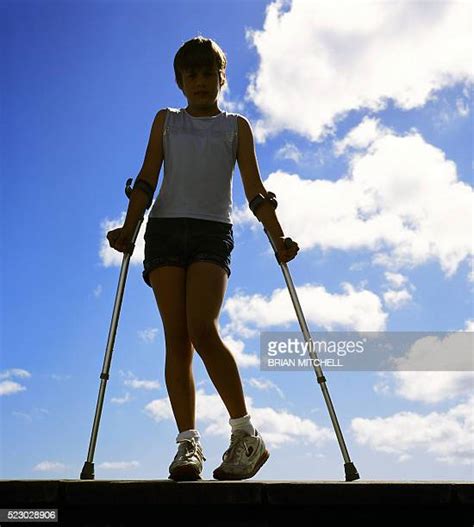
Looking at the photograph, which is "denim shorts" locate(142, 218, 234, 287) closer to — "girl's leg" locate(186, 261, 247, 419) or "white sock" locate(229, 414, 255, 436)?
"girl's leg" locate(186, 261, 247, 419)

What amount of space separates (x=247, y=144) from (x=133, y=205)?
0.99 meters

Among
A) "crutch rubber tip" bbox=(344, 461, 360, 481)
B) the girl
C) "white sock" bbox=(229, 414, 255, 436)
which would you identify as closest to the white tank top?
the girl

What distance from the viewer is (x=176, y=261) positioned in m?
5.31

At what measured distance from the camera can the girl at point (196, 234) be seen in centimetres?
516

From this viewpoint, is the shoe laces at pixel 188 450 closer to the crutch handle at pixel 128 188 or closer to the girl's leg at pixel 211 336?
the girl's leg at pixel 211 336

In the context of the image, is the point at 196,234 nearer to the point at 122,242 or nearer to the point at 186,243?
the point at 186,243

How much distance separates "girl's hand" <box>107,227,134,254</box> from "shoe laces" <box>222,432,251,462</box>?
5.25 feet
